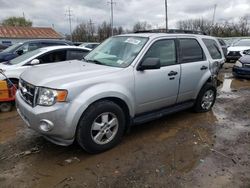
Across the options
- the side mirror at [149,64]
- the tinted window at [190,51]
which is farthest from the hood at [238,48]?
the side mirror at [149,64]

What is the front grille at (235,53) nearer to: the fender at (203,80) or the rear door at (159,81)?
the fender at (203,80)

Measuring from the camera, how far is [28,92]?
364cm

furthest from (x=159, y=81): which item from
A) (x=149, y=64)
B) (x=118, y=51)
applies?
(x=118, y=51)

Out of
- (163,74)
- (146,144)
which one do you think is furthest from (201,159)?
(163,74)

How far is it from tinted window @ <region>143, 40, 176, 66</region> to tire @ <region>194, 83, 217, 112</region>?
123 centimetres

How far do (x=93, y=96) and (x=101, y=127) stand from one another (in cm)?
52

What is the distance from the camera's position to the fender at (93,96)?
3293 mm

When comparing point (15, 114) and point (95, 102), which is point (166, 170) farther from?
point (15, 114)

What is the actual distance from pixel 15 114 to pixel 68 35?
56604 mm

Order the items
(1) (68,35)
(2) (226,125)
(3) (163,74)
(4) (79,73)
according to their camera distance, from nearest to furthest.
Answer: (4) (79,73), (3) (163,74), (2) (226,125), (1) (68,35)

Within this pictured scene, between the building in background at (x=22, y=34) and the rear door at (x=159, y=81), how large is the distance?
38589mm

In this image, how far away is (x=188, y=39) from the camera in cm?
507

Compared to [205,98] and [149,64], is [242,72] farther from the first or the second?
[149,64]

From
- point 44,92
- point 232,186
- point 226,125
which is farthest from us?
point 226,125
